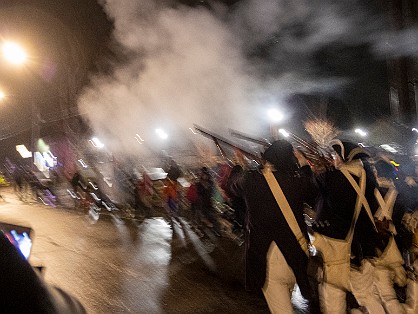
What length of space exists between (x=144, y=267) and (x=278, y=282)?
3.28m

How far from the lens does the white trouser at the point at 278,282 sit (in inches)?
98.0

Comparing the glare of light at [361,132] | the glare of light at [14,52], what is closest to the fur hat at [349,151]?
the glare of light at [14,52]

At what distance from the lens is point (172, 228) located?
8.22 m

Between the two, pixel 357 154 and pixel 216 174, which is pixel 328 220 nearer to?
pixel 357 154

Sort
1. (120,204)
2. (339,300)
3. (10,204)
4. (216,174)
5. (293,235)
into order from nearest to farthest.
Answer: (293,235) < (339,300) < (216,174) < (120,204) < (10,204)

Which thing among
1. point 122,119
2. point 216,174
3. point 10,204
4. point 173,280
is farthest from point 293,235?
point 10,204

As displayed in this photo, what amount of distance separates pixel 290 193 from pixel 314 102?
28.7 metres

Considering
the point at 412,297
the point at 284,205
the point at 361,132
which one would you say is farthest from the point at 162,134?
the point at 361,132

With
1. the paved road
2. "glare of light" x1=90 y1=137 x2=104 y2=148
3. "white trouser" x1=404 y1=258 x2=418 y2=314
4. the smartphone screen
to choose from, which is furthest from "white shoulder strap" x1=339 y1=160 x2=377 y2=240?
"glare of light" x1=90 y1=137 x2=104 y2=148

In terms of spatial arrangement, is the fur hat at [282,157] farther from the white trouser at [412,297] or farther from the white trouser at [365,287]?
the white trouser at [412,297]

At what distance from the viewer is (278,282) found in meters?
2.53

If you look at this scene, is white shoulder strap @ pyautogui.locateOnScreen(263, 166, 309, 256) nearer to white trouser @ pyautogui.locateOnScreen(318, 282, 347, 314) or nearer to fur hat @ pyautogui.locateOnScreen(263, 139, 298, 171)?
fur hat @ pyautogui.locateOnScreen(263, 139, 298, 171)

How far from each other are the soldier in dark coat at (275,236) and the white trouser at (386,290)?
0.93 m

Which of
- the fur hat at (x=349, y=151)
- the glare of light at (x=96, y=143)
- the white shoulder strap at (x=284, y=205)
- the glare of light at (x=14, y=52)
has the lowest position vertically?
the white shoulder strap at (x=284, y=205)
